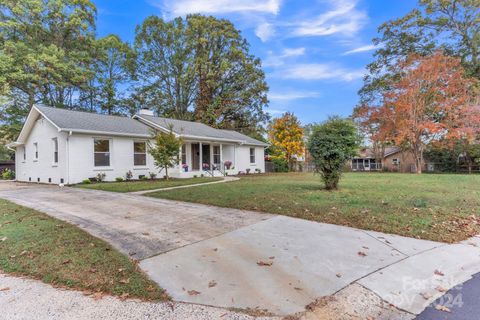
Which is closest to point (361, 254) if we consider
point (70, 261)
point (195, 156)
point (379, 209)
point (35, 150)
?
point (379, 209)

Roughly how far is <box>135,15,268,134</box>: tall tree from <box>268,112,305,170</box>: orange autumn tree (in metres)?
6.45

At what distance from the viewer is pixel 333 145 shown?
27.8 feet

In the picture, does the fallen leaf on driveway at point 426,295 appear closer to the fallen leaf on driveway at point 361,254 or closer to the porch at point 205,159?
the fallen leaf on driveway at point 361,254

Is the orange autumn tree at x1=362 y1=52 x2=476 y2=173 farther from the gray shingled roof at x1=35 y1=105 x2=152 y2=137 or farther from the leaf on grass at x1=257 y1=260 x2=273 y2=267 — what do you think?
the leaf on grass at x1=257 y1=260 x2=273 y2=267

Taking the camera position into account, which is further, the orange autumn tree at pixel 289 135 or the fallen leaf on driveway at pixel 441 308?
the orange autumn tree at pixel 289 135

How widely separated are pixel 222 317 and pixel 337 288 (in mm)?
1351

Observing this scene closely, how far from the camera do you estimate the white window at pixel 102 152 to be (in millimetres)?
14086

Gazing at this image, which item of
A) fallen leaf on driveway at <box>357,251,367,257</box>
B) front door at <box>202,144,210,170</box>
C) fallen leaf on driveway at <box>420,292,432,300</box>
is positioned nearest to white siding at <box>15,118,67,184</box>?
front door at <box>202,144,210,170</box>

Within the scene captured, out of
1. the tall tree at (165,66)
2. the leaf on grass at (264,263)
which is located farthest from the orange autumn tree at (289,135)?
the leaf on grass at (264,263)

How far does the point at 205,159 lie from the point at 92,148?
26.1 feet

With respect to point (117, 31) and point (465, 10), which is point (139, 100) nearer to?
point (117, 31)

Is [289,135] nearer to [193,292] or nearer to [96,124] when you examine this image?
[96,124]

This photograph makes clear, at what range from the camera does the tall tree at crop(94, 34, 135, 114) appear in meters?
26.1

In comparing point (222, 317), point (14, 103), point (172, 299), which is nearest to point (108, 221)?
point (172, 299)
